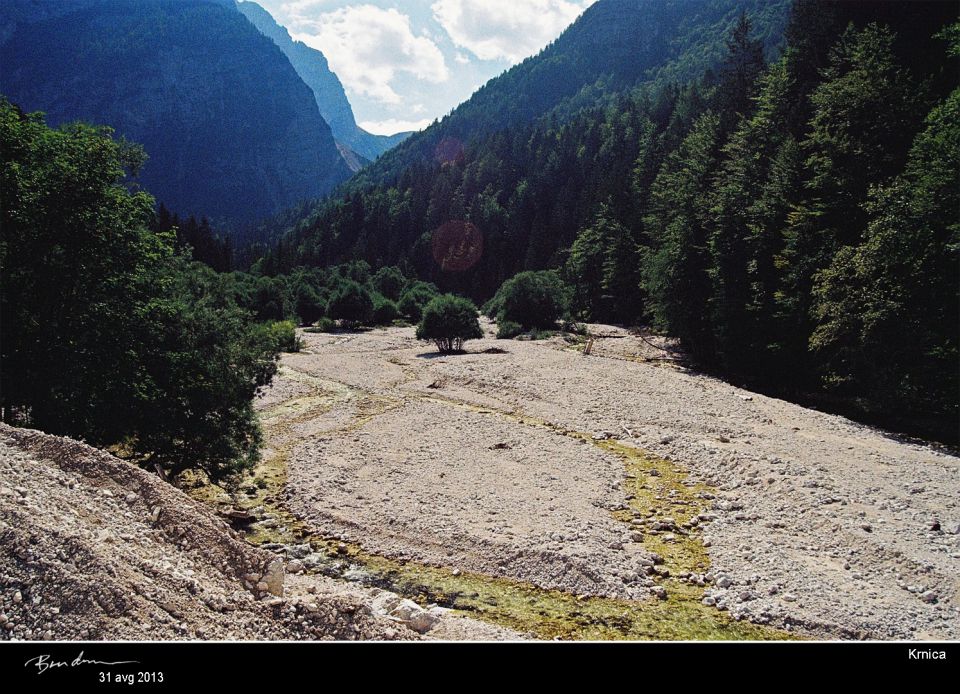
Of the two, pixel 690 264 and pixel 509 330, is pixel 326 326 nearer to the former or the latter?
pixel 509 330

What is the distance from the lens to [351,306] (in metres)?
80.9

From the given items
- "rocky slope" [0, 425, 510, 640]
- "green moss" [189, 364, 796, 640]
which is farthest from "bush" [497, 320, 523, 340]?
"rocky slope" [0, 425, 510, 640]

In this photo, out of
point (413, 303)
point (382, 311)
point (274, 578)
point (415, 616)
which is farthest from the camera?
point (413, 303)

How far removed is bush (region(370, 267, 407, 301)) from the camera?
108 metres

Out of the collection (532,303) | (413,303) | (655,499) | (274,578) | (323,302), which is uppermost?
(532,303)

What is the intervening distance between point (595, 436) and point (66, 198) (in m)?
19.8

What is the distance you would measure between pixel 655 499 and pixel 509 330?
4499 cm

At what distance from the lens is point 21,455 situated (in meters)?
9.85

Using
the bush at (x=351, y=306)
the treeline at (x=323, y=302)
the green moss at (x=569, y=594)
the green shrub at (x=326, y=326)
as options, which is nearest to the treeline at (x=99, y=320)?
the green moss at (x=569, y=594)

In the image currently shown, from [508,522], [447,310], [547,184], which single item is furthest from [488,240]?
[508,522]

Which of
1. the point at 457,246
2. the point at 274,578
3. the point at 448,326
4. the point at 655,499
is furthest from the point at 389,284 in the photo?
the point at 274,578
